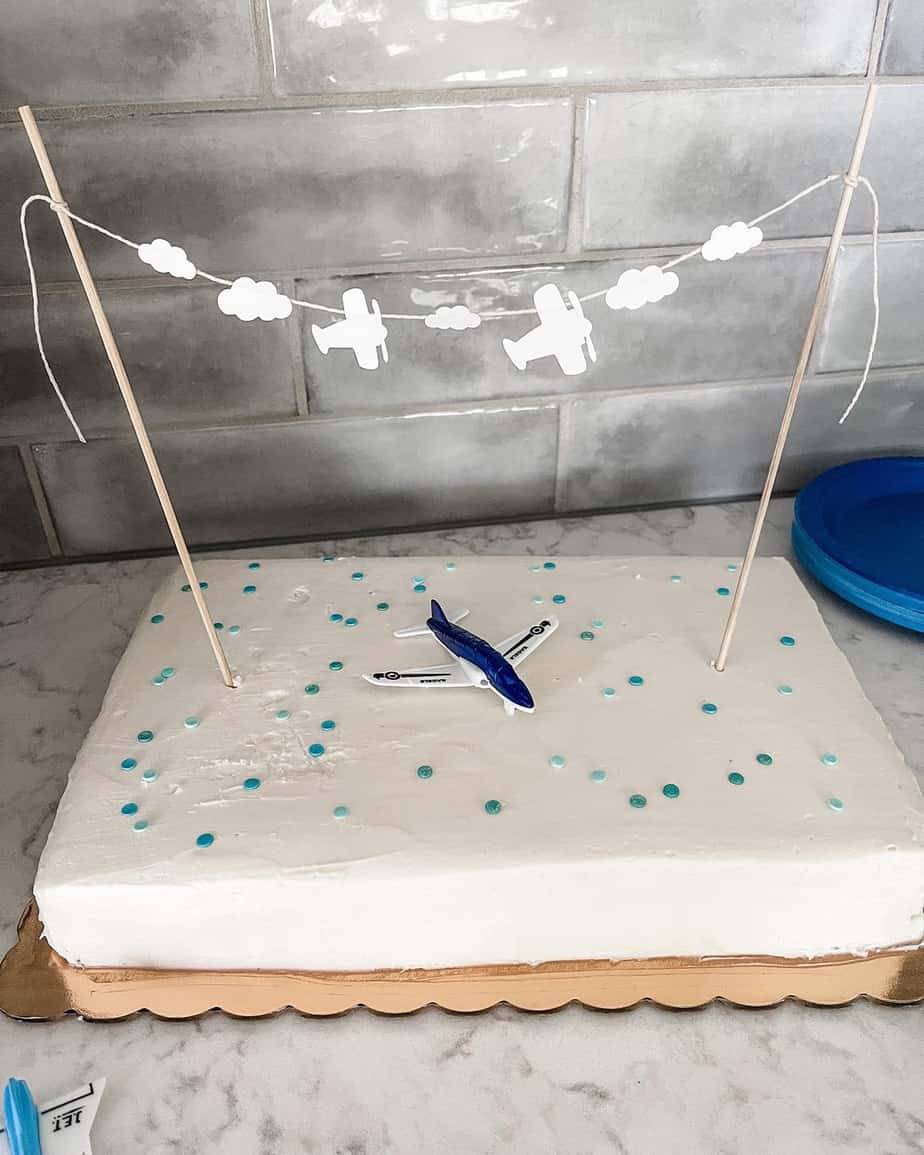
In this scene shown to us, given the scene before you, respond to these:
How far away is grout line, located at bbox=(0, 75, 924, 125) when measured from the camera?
2.57 feet

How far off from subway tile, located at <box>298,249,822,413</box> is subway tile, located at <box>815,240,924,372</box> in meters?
0.03

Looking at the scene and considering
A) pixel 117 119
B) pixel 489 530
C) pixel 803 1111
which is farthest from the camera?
pixel 489 530

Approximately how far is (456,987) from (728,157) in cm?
70

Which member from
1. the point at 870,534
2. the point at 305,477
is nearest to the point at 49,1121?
the point at 305,477

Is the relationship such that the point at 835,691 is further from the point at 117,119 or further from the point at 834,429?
the point at 117,119

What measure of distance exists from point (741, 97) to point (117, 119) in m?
0.50

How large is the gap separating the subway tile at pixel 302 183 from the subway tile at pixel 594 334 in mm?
35

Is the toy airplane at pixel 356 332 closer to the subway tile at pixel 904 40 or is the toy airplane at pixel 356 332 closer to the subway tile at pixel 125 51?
the subway tile at pixel 125 51

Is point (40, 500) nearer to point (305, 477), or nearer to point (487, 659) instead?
point (305, 477)

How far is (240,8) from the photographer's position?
76cm

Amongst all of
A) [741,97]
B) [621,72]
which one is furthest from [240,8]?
[741,97]

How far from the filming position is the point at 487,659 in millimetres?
659

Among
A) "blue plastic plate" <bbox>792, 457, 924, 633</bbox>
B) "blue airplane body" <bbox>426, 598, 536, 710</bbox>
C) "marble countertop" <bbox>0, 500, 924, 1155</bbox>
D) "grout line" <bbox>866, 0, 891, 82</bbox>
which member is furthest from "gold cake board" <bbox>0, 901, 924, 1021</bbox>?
"grout line" <bbox>866, 0, 891, 82</bbox>

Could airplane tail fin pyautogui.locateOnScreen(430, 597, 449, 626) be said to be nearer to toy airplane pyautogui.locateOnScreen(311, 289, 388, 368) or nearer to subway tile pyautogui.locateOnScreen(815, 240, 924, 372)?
toy airplane pyautogui.locateOnScreen(311, 289, 388, 368)
